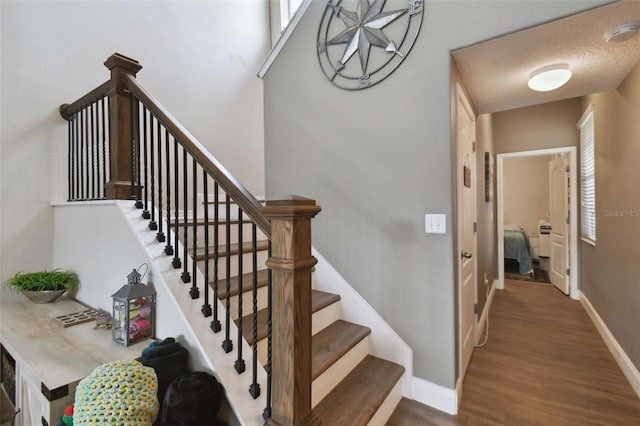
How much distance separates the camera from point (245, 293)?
1.75m

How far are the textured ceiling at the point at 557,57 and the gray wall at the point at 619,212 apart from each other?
0.77 ft

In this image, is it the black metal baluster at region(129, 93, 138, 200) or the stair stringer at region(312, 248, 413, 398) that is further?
the stair stringer at region(312, 248, 413, 398)

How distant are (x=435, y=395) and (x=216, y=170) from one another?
1.88m

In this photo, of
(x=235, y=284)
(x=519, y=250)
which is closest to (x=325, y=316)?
(x=235, y=284)

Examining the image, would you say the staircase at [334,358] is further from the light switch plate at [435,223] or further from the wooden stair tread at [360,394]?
the light switch plate at [435,223]

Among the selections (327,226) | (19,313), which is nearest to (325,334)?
(327,226)

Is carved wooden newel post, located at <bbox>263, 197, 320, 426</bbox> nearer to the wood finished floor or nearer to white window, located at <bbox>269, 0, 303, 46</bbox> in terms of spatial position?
the wood finished floor

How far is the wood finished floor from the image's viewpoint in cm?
177

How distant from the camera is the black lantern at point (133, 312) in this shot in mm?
1413

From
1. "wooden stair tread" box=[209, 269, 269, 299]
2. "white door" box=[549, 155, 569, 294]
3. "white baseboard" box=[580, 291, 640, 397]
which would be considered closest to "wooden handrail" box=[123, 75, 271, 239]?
"wooden stair tread" box=[209, 269, 269, 299]

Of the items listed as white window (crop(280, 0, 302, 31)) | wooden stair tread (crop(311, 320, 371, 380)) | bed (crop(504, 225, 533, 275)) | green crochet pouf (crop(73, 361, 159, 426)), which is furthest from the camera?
bed (crop(504, 225, 533, 275))

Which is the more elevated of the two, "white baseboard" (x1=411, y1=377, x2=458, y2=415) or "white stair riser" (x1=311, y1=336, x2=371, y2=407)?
"white stair riser" (x1=311, y1=336, x2=371, y2=407)

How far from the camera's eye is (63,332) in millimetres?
1538

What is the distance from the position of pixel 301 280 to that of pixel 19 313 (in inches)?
77.5
